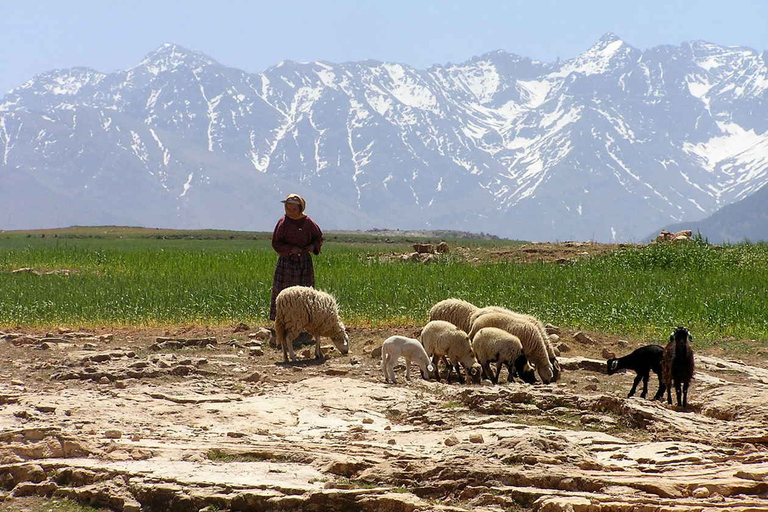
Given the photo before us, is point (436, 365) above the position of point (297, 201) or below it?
below

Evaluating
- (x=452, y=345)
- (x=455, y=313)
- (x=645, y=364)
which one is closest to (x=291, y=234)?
(x=455, y=313)

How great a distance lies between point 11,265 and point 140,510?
2666 cm

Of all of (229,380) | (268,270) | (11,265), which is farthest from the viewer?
(11,265)

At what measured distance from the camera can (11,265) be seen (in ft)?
102

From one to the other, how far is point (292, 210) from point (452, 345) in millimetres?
4420

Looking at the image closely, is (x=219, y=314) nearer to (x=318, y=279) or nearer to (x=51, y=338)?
(x=51, y=338)

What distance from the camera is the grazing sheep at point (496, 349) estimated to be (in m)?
11.5

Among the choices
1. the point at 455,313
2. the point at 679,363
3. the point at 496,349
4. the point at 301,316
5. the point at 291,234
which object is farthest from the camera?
the point at 291,234

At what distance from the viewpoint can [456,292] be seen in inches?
781

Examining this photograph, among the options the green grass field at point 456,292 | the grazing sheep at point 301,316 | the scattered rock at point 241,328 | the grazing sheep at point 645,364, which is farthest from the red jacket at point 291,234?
the grazing sheep at point 645,364

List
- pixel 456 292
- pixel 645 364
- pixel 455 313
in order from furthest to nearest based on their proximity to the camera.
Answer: pixel 456 292, pixel 455 313, pixel 645 364

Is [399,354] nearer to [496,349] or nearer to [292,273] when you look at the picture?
[496,349]

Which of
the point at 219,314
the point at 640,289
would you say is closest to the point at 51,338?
the point at 219,314

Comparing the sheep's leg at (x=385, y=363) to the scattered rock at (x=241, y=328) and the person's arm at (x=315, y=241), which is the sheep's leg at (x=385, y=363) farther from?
the scattered rock at (x=241, y=328)
